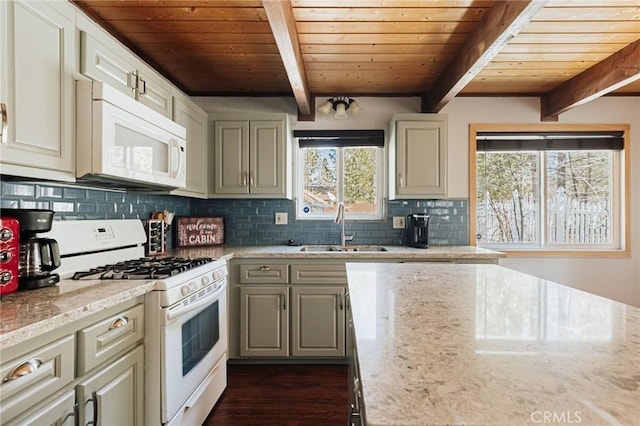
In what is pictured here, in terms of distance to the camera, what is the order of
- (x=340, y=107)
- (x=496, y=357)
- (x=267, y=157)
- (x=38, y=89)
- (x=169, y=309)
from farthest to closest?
(x=340, y=107), (x=267, y=157), (x=169, y=309), (x=38, y=89), (x=496, y=357)

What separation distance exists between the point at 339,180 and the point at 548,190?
6.45 ft

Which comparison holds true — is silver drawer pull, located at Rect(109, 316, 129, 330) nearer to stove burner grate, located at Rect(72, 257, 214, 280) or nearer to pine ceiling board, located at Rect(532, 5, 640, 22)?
stove burner grate, located at Rect(72, 257, 214, 280)

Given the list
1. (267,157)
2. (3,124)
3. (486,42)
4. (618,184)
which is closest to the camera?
(3,124)

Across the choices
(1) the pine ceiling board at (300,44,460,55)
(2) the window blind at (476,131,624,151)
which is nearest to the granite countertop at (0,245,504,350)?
(1) the pine ceiling board at (300,44,460,55)

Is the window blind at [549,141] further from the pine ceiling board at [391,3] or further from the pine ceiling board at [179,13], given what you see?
the pine ceiling board at [179,13]

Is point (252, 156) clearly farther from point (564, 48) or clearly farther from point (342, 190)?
point (564, 48)

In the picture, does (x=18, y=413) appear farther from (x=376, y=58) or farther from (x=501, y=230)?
(x=501, y=230)

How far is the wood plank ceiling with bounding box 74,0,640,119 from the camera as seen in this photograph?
1.76 metres

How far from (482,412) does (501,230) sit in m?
3.05

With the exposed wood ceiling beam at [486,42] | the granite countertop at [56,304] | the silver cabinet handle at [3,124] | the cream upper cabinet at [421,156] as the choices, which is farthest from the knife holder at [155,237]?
the exposed wood ceiling beam at [486,42]

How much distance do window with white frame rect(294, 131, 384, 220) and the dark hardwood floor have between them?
1345 millimetres

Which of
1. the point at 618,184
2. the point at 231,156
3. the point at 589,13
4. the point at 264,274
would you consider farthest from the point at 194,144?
the point at 618,184

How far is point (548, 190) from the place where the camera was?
307 cm

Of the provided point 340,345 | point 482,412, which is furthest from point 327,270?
point 482,412
